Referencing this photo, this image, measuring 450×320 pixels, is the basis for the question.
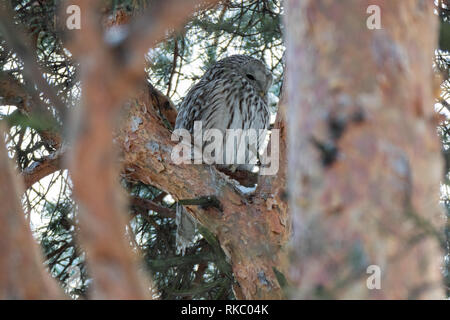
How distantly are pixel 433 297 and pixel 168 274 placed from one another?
2.24m

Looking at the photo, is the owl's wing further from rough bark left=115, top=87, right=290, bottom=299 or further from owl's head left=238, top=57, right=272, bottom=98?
rough bark left=115, top=87, right=290, bottom=299

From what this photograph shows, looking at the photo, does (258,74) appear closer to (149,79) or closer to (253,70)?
(253,70)

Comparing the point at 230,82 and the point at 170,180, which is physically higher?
the point at 230,82

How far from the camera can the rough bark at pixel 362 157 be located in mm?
959

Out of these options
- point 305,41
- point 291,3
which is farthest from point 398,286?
point 291,3

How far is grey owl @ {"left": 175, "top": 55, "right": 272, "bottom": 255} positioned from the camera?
3588 mm

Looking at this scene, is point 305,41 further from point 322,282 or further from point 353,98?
point 322,282

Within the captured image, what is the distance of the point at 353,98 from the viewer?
39.4 inches

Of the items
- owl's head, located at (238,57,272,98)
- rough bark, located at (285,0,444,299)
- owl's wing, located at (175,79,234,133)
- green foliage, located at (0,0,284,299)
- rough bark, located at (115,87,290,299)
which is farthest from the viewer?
owl's head, located at (238,57,272,98)

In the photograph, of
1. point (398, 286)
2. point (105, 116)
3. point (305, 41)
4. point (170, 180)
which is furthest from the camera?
point (170, 180)

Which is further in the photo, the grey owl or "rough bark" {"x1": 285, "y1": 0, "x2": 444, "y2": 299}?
the grey owl

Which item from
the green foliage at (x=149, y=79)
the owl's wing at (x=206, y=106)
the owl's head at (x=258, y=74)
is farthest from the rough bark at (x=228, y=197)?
the owl's head at (x=258, y=74)

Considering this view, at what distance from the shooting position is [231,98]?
3.69m

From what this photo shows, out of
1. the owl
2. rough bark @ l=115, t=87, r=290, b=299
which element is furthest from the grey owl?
rough bark @ l=115, t=87, r=290, b=299
